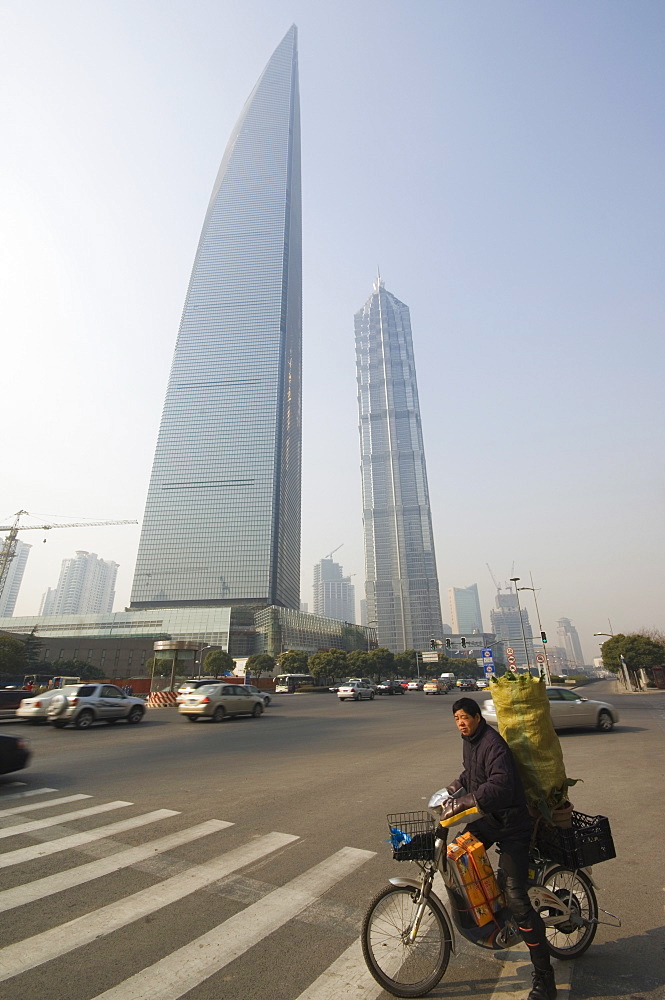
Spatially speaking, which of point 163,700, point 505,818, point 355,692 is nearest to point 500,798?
point 505,818

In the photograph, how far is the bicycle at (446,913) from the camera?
3.20 metres

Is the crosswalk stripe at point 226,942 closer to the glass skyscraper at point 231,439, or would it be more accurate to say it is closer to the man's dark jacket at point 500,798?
the man's dark jacket at point 500,798

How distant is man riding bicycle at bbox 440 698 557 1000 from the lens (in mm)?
3129

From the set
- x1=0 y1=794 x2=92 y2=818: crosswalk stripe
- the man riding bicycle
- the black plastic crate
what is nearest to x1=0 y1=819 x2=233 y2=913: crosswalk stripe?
x1=0 y1=794 x2=92 y2=818: crosswalk stripe

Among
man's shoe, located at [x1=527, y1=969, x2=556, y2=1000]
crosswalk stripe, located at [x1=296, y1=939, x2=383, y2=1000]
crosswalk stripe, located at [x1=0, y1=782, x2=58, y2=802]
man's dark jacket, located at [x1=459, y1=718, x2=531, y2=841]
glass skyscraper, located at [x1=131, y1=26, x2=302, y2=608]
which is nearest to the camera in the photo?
man's shoe, located at [x1=527, y1=969, x2=556, y2=1000]

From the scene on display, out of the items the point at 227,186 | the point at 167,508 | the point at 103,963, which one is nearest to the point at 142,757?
the point at 103,963

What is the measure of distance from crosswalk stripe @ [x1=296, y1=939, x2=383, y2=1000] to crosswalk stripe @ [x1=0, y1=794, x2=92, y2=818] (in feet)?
19.3

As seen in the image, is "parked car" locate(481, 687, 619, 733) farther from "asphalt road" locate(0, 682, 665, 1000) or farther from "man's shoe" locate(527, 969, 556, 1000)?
"man's shoe" locate(527, 969, 556, 1000)

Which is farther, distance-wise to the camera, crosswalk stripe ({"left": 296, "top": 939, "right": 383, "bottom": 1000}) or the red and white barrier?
the red and white barrier

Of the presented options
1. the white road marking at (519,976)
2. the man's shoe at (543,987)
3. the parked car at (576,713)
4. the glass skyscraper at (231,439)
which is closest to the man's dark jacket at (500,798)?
the man's shoe at (543,987)

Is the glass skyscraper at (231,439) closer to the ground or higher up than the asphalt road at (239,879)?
higher up

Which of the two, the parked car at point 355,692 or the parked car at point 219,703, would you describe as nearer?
the parked car at point 219,703

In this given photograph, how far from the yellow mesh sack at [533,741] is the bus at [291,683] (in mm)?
57947

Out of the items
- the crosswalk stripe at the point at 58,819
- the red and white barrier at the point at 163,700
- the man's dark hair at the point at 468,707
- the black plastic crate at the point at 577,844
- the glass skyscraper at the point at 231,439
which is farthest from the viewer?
the glass skyscraper at the point at 231,439
